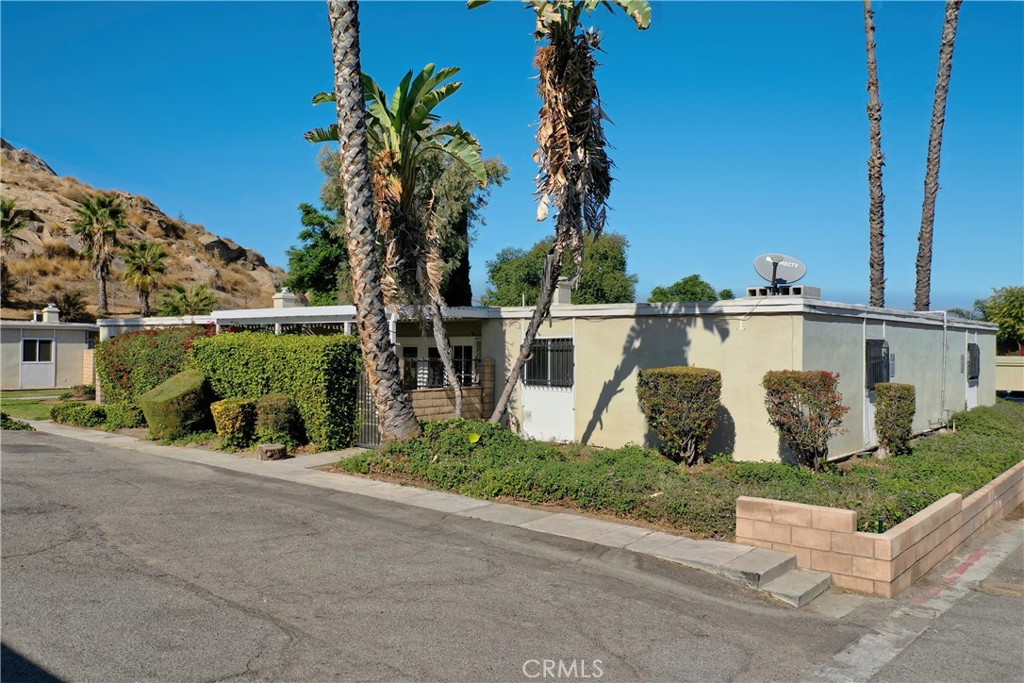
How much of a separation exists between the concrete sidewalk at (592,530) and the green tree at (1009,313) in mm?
32196

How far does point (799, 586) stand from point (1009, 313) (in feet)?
112

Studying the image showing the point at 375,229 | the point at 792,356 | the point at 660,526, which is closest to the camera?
the point at 660,526

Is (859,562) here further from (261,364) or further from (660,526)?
(261,364)

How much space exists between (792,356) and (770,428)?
48.7 inches

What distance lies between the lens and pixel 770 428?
12.6 meters

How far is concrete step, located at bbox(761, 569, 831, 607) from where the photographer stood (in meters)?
7.14

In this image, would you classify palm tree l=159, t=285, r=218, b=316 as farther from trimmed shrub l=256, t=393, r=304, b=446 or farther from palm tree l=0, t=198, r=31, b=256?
trimmed shrub l=256, t=393, r=304, b=446

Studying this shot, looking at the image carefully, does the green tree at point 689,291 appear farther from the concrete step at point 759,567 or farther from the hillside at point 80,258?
the concrete step at point 759,567

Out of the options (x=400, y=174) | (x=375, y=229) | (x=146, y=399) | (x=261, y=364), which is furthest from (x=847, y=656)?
(x=146, y=399)

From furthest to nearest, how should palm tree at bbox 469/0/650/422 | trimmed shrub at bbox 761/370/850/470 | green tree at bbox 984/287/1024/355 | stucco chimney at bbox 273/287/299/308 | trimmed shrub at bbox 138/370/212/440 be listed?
1. green tree at bbox 984/287/1024/355
2. stucco chimney at bbox 273/287/299/308
3. trimmed shrub at bbox 138/370/212/440
4. palm tree at bbox 469/0/650/422
5. trimmed shrub at bbox 761/370/850/470

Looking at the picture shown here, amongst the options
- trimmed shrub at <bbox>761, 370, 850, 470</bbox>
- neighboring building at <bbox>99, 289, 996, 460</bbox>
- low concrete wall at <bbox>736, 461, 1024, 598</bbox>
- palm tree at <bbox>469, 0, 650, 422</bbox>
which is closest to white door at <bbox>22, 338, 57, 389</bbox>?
neighboring building at <bbox>99, 289, 996, 460</bbox>

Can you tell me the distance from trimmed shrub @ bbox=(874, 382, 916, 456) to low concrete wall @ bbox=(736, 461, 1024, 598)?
4.37 metres

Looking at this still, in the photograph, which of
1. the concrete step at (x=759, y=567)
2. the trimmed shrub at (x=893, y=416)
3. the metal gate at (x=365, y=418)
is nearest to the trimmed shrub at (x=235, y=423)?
the metal gate at (x=365, y=418)

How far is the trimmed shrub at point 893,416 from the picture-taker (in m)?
13.4
